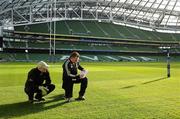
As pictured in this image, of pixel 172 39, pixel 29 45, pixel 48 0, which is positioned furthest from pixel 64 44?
pixel 172 39

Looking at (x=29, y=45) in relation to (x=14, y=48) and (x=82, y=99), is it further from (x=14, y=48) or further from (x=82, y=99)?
(x=82, y=99)

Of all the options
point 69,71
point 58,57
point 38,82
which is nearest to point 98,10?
point 58,57

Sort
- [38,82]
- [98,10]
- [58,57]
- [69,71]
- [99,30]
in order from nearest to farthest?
[38,82]
[69,71]
[58,57]
[98,10]
[99,30]

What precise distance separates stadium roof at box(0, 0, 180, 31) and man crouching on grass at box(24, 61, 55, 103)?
174ft

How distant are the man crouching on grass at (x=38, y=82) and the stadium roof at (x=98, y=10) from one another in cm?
5299

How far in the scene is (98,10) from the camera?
261 ft

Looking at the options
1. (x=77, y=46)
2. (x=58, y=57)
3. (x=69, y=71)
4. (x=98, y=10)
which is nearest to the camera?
(x=69, y=71)

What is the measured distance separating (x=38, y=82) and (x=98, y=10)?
7020 centimetres

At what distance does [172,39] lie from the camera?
334ft

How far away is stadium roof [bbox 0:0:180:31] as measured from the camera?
67.6 m

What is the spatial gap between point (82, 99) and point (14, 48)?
70684 millimetres

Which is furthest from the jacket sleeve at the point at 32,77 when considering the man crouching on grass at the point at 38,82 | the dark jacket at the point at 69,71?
the dark jacket at the point at 69,71

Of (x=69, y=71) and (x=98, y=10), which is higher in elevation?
(x=98, y=10)

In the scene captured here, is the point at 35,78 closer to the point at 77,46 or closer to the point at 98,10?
the point at 98,10
